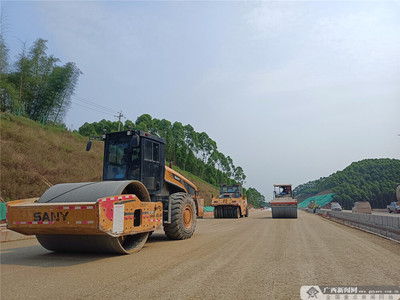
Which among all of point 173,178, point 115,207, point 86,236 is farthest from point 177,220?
point 115,207

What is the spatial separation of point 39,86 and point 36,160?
13.2m

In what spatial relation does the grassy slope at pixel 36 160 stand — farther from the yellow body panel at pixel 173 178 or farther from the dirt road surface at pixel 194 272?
the dirt road surface at pixel 194 272

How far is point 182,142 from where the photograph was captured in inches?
2317

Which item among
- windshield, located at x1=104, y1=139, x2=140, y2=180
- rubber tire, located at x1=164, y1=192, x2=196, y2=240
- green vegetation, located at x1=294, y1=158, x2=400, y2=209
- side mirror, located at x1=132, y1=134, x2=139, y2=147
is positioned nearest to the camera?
side mirror, located at x1=132, y1=134, x2=139, y2=147

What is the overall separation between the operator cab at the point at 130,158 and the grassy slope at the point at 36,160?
37.1ft

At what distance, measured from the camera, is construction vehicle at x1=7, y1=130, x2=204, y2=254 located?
4977 millimetres

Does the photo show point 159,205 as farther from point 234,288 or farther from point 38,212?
point 234,288

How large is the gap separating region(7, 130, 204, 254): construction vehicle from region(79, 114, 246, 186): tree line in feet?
139

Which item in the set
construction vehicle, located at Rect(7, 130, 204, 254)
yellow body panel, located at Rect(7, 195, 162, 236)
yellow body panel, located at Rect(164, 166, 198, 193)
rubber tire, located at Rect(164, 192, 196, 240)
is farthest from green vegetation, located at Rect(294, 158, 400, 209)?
yellow body panel, located at Rect(7, 195, 162, 236)

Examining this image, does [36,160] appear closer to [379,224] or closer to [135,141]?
[135,141]

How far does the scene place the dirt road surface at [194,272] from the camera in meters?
3.51

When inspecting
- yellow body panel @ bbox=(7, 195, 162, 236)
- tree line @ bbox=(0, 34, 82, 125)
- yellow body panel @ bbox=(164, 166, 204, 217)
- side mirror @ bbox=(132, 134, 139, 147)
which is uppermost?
tree line @ bbox=(0, 34, 82, 125)

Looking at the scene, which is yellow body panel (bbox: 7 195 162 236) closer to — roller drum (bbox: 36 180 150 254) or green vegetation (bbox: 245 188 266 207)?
roller drum (bbox: 36 180 150 254)

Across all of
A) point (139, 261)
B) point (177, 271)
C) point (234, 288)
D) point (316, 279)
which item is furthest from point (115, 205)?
point (316, 279)
